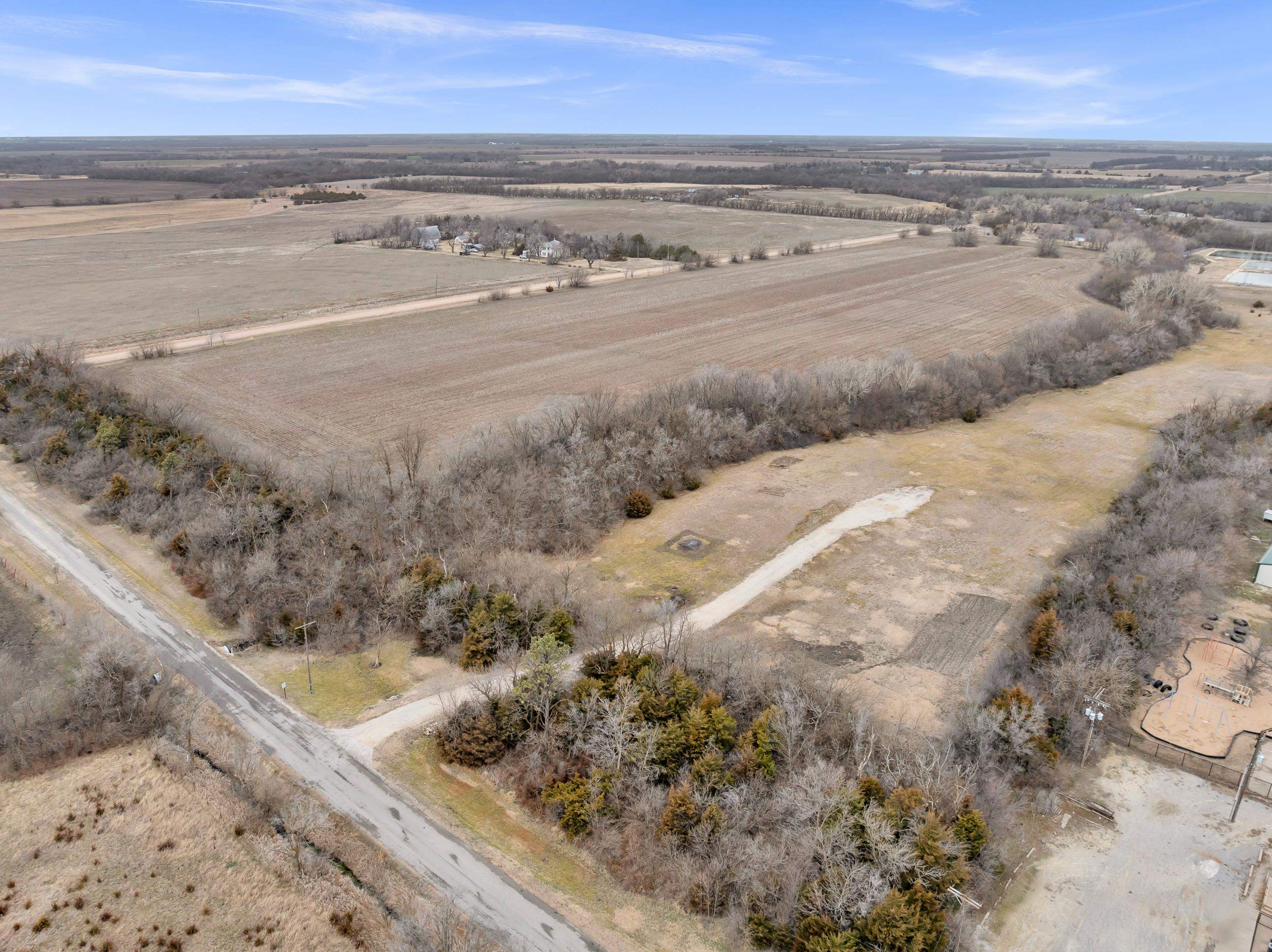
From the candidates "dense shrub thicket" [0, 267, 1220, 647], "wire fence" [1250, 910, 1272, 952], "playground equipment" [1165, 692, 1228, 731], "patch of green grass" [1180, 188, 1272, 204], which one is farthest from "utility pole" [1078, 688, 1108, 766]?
"patch of green grass" [1180, 188, 1272, 204]

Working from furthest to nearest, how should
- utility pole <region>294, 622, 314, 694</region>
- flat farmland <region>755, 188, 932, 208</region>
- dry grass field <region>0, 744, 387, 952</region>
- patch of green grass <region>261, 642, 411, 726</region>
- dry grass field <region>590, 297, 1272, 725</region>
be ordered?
1. flat farmland <region>755, 188, 932, 208</region>
2. dry grass field <region>590, 297, 1272, 725</region>
3. utility pole <region>294, 622, 314, 694</region>
4. patch of green grass <region>261, 642, 411, 726</region>
5. dry grass field <region>0, 744, 387, 952</region>

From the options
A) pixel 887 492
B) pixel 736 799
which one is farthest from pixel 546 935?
pixel 887 492

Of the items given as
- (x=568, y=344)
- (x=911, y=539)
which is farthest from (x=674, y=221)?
(x=911, y=539)

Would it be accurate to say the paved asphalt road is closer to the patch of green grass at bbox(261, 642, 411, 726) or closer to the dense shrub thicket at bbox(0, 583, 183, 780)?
the patch of green grass at bbox(261, 642, 411, 726)

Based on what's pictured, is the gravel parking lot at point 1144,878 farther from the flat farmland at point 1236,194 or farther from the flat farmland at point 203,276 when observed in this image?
the flat farmland at point 1236,194

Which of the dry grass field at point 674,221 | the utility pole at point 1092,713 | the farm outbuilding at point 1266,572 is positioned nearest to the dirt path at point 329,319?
the dry grass field at point 674,221

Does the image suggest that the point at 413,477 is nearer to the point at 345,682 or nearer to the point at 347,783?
the point at 345,682
